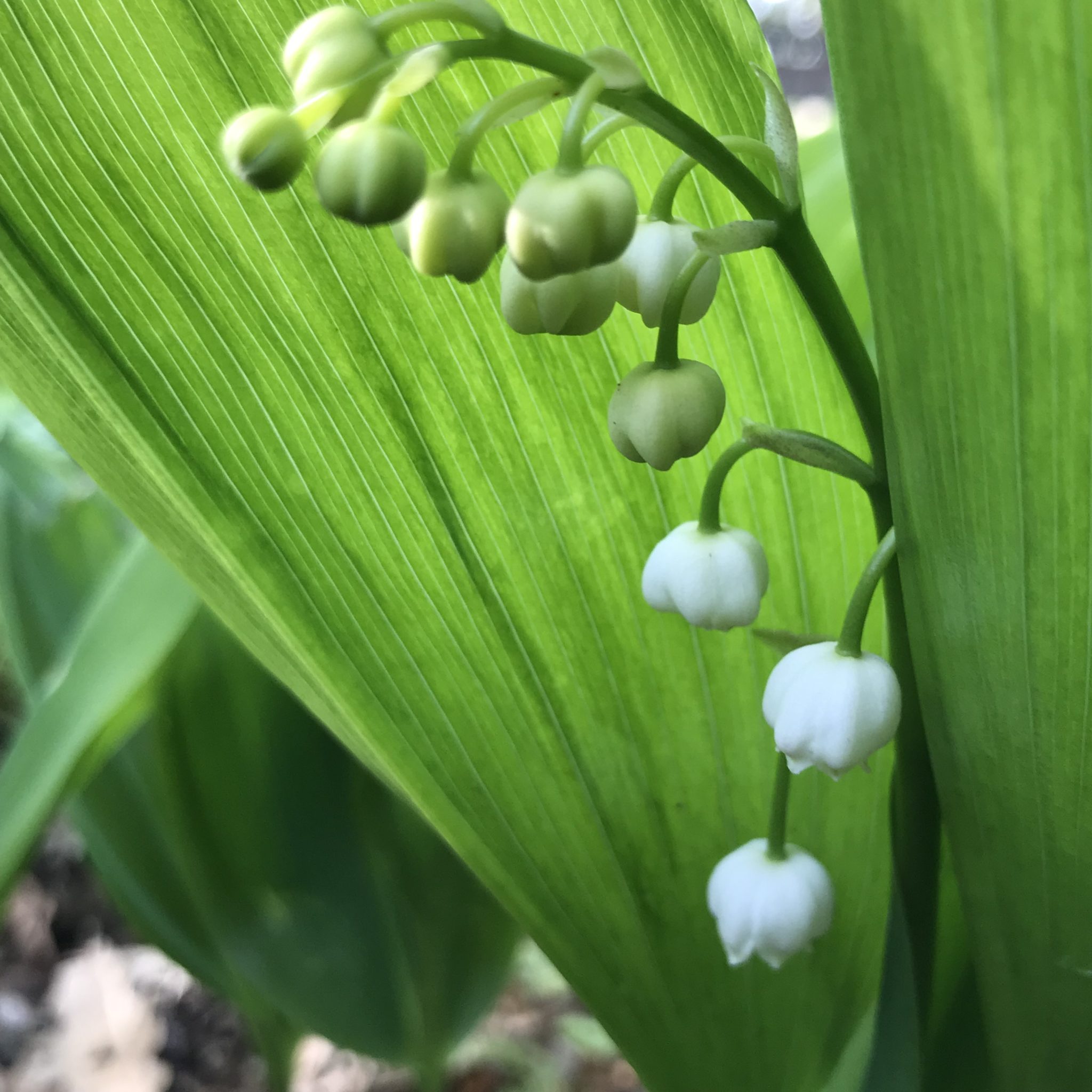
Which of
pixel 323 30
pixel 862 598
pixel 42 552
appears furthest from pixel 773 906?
pixel 42 552

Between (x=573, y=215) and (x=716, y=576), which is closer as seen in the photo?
(x=573, y=215)

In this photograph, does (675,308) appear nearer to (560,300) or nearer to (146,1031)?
(560,300)

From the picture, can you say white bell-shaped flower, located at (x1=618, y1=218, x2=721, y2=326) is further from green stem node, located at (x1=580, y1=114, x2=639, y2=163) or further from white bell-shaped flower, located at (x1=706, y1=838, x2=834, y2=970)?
white bell-shaped flower, located at (x1=706, y1=838, x2=834, y2=970)

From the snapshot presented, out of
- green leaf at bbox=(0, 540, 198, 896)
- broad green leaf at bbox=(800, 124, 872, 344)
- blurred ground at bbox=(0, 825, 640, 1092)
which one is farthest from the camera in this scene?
blurred ground at bbox=(0, 825, 640, 1092)

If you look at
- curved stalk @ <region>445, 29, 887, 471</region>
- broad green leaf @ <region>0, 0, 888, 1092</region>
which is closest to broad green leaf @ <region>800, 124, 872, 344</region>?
broad green leaf @ <region>0, 0, 888, 1092</region>

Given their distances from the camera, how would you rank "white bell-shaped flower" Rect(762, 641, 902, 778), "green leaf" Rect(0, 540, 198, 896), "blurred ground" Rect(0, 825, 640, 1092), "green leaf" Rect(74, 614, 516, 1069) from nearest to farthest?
1. "white bell-shaped flower" Rect(762, 641, 902, 778)
2. "green leaf" Rect(0, 540, 198, 896)
3. "green leaf" Rect(74, 614, 516, 1069)
4. "blurred ground" Rect(0, 825, 640, 1092)

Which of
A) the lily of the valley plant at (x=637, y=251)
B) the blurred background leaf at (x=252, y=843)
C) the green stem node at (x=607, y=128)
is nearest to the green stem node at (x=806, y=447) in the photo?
the lily of the valley plant at (x=637, y=251)

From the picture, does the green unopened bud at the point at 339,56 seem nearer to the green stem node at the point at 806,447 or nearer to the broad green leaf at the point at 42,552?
the green stem node at the point at 806,447
